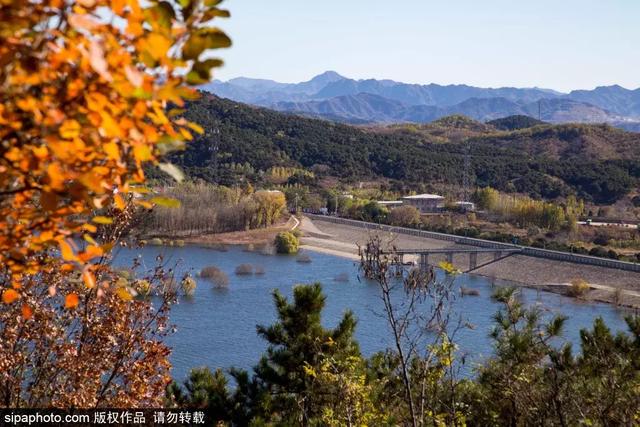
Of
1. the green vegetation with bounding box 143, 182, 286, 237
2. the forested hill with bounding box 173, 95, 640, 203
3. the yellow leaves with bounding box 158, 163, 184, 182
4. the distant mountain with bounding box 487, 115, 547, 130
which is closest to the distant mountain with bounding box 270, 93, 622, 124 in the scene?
the distant mountain with bounding box 487, 115, 547, 130

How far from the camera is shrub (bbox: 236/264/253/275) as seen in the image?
21.8 m

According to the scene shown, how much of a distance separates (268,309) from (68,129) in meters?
15.7

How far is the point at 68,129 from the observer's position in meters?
0.97

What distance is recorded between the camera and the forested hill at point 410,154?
43.0m

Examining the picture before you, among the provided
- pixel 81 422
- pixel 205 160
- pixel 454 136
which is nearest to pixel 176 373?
pixel 81 422

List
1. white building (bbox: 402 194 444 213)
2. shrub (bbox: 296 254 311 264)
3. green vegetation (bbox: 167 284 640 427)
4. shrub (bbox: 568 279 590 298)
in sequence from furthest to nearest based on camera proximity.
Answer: white building (bbox: 402 194 444 213) → shrub (bbox: 296 254 311 264) → shrub (bbox: 568 279 590 298) → green vegetation (bbox: 167 284 640 427)

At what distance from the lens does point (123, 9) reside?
3.26 ft

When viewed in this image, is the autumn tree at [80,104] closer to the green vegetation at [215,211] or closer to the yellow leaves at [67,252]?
the yellow leaves at [67,252]

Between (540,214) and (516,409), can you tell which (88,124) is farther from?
(540,214)

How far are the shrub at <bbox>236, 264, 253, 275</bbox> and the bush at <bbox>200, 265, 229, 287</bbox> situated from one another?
1.40 m

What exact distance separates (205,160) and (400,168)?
42.7ft

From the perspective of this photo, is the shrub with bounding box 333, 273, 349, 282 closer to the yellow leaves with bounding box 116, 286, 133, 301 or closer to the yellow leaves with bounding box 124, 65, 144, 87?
the yellow leaves with bounding box 116, 286, 133, 301

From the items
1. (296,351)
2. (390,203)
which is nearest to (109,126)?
(296,351)

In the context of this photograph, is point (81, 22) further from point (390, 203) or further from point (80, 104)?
point (390, 203)
